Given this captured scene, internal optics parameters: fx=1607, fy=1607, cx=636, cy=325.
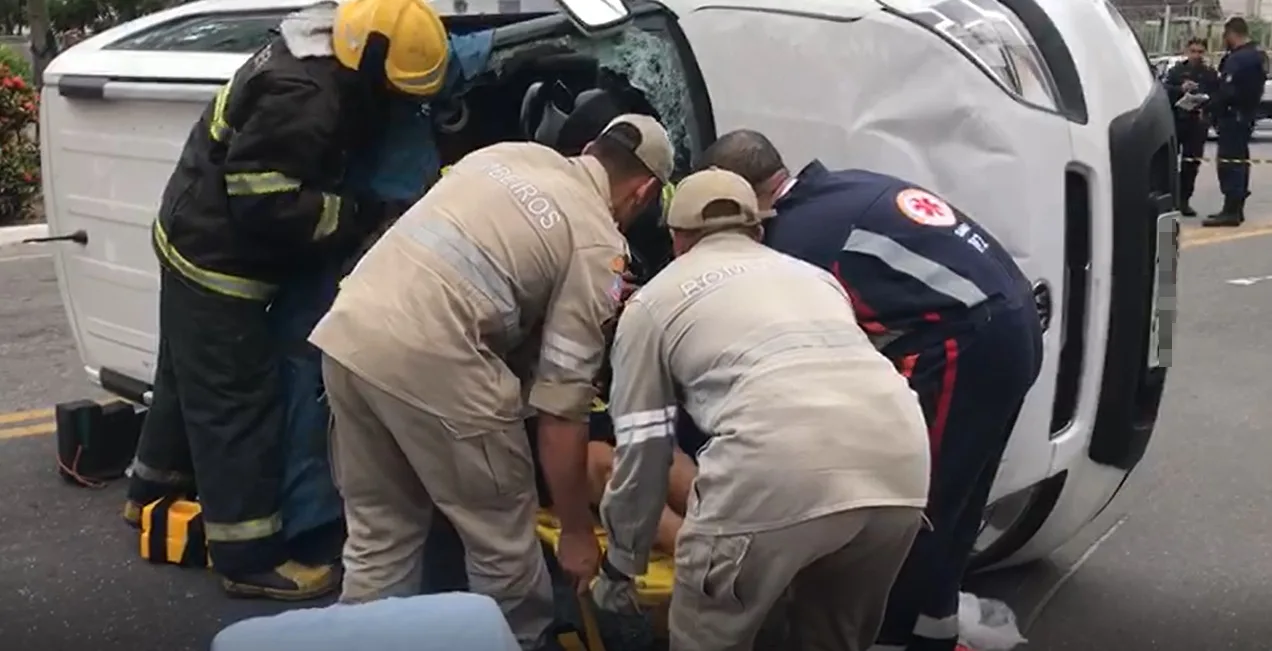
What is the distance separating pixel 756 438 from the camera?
285 centimetres

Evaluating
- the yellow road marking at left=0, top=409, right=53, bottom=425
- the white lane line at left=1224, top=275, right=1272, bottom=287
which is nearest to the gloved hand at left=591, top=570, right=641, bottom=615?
the yellow road marking at left=0, top=409, right=53, bottom=425

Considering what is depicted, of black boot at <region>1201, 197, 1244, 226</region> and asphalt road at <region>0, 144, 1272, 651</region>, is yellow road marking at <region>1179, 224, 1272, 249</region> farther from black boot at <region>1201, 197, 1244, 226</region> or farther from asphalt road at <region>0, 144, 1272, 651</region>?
asphalt road at <region>0, 144, 1272, 651</region>

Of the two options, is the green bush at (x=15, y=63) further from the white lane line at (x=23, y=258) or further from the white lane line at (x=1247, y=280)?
the white lane line at (x=1247, y=280)

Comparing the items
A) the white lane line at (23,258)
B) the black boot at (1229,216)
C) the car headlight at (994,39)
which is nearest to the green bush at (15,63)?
the white lane line at (23,258)

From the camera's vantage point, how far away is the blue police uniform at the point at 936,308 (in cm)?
328

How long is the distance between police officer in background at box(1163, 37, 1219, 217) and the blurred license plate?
31.3 ft

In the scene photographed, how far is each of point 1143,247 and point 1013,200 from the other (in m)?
0.37

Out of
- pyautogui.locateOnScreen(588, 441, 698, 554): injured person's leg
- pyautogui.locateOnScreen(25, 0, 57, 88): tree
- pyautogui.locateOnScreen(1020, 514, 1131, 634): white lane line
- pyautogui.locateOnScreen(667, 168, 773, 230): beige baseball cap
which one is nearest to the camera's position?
pyautogui.locateOnScreen(667, 168, 773, 230): beige baseball cap

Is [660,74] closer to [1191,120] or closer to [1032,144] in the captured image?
[1032,144]

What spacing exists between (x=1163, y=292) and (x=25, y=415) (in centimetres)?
431

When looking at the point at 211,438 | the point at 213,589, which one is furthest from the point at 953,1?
the point at 213,589

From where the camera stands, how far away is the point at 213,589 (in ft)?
14.3

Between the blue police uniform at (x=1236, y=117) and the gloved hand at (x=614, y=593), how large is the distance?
10070mm

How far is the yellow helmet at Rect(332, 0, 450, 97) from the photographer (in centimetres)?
383
